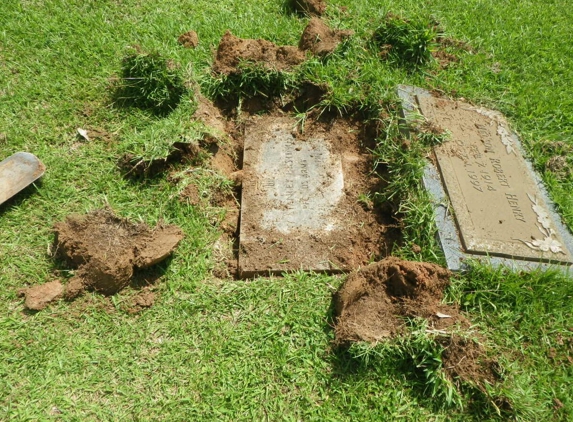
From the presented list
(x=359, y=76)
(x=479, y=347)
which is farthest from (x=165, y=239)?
(x=359, y=76)

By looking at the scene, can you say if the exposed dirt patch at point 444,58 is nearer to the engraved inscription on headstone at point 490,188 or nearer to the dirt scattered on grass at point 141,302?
the engraved inscription on headstone at point 490,188

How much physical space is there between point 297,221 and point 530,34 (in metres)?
3.25

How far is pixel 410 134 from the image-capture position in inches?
116

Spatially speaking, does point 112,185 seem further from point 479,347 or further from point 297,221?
point 479,347

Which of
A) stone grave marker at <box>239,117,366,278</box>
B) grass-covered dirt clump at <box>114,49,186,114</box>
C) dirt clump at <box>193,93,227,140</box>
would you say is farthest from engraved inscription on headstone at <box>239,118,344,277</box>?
grass-covered dirt clump at <box>114,49,186,114</box>

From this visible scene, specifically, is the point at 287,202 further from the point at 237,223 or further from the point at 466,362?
the point at 466,362

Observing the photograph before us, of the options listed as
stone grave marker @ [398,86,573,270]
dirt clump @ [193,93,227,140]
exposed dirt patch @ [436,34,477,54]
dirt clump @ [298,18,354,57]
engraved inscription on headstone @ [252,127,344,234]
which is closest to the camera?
stone grave marker @ [398,86,573,270]

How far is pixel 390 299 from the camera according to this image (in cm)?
228

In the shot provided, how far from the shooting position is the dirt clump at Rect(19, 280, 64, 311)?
2.21 meters

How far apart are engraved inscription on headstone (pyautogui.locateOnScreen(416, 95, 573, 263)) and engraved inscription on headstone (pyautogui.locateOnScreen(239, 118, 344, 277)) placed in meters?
0.74

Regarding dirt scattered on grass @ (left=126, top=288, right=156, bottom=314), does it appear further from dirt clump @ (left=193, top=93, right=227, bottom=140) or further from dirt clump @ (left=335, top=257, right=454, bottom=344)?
dirt clump @ (left=193, top=93, right=227, bottom=140)

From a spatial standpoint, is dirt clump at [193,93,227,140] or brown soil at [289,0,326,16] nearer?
dirt clump at [193,93,227,140]

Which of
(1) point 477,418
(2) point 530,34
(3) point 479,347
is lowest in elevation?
(1) point 477,418

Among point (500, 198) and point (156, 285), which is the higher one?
point (500, 198)
